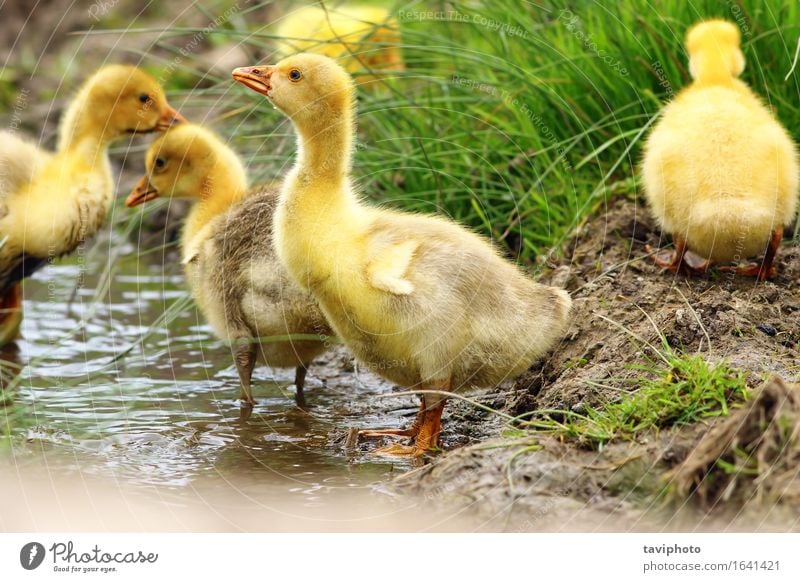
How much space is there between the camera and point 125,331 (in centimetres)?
543

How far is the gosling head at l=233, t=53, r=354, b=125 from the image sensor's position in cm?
386

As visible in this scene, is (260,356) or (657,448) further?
(260,356)

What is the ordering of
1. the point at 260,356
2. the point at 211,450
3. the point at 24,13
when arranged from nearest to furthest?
the point at 211,450 < the point at 260,356 < the point at 24,13

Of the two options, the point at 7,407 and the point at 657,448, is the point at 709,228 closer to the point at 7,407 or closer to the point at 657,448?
the point at 657,448

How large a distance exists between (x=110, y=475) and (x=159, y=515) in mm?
405

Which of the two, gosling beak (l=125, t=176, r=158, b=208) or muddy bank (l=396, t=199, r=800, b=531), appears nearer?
muddy bank (l=396, t=199, r=800, b=531)

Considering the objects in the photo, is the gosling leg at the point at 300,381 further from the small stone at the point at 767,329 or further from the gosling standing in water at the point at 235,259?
the small stone at the point at 767,329

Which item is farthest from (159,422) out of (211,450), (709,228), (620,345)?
(709,228)

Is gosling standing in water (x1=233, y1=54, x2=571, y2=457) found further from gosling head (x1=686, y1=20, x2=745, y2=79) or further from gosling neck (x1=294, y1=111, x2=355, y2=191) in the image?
gosling head (x1=686, y1=20, x2=745, y2=79)

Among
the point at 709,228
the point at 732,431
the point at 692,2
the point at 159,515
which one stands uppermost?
the point at 692,2

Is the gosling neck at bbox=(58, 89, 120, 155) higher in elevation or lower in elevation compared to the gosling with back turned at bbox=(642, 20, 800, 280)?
higher

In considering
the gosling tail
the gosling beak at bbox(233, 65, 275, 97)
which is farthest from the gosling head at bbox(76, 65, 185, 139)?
the gosling tail

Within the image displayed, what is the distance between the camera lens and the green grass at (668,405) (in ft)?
10.6

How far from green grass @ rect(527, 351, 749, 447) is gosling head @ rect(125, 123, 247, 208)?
6.67ft
